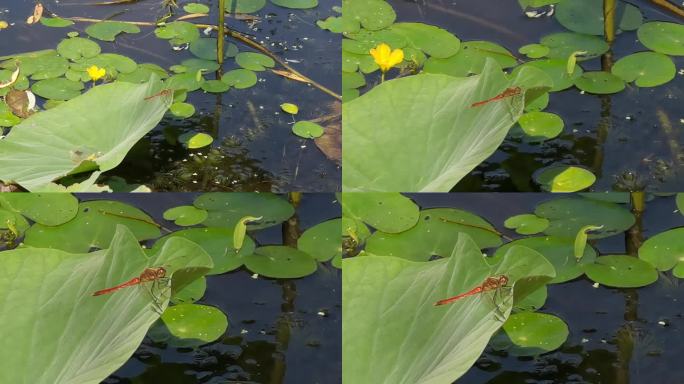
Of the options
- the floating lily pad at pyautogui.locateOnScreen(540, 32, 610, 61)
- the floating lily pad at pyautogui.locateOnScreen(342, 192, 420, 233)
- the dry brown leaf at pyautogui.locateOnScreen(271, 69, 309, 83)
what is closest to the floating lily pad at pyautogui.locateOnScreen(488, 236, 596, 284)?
the floating lily pad at pyautogui.locateOnScreen(342, 192, 420, 233)

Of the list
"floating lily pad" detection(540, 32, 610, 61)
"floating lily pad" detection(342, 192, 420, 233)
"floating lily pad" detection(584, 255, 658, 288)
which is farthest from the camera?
"floating lily pad" detection(540, 32, 610, 61)

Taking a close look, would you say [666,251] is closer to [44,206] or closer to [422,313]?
[422,313]

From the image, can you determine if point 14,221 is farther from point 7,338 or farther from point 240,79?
point 240,79

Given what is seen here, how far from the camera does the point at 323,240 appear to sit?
9.49 ft

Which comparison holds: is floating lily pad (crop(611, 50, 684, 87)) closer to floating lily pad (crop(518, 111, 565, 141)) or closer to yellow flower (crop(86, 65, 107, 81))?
floating lily pad (crop(518, 111, 565, 141))

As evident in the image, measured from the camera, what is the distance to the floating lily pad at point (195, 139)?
3217 mm

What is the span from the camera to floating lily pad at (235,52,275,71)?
11.3 feet

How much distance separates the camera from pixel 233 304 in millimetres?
2773

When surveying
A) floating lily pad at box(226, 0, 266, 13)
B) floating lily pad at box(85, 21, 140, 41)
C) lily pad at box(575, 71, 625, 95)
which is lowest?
floating lily pad at box(85, 21, 140, 41)

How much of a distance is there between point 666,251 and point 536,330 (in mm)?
411

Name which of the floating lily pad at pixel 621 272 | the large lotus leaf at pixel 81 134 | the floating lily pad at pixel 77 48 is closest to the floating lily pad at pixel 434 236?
the floating lily pad at pixel 621 272

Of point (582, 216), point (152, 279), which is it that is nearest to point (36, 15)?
point (152, 279)

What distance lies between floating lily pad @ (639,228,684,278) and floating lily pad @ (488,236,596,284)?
13 centimetres

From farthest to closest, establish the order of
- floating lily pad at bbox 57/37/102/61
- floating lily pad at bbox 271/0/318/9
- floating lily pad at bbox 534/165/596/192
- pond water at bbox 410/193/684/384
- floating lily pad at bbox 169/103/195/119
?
floating lily pad at bbox 271/0/318/9 → floating lily pad at bbox 57/37/102/61 → floating lily pad at bbox 169/103/195/119 → floating lily pad at bbox 534/165/596/192 → pond water at bbox 410/193/684/384
